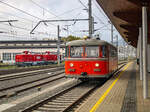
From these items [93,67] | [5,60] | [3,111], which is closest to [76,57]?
[93,67]

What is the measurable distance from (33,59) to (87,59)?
34570mm

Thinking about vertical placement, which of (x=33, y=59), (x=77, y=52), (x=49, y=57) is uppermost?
(x=77, y=52)

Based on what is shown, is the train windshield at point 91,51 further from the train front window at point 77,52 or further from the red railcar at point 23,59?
the red railcar at point 23,59

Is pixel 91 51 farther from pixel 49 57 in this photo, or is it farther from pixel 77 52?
pixel 49 57

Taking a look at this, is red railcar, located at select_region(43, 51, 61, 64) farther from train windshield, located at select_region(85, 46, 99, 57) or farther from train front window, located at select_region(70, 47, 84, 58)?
train windshield, located at select_region(85, 46, 99, 57)

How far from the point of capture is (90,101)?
7805 mm

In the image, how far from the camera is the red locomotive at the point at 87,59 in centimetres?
1282

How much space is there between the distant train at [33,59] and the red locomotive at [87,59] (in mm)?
31801

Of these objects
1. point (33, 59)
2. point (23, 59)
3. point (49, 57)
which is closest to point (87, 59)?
point (23, 59)

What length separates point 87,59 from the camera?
1289cm

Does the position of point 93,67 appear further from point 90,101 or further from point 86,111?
point 86,111

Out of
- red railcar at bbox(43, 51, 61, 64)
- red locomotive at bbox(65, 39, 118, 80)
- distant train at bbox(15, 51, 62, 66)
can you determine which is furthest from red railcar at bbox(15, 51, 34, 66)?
red locomotive at bbox(65, 39, 118, 80)

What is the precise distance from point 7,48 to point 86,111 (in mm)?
59020

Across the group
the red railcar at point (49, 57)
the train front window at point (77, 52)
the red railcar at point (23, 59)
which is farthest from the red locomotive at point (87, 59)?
the red railcar at point (49, 57)
